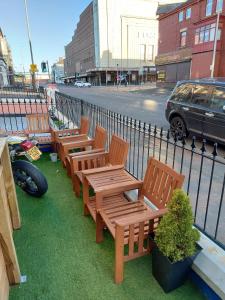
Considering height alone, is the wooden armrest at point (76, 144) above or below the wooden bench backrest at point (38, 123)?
below

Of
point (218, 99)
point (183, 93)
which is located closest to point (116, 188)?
point (218, 99)

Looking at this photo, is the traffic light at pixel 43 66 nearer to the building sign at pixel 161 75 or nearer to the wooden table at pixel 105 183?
the wooden table at pixel 105 183

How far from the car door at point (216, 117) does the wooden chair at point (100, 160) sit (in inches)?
119

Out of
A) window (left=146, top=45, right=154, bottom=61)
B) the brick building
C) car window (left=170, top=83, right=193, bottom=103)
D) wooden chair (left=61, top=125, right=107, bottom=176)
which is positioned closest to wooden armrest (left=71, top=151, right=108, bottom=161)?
wooden chair (left=61, top=125, right=107, bottom=176)

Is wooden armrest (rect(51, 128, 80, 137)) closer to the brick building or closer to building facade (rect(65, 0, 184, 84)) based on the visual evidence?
the brick building

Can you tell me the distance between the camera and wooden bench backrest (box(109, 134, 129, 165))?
3.24m

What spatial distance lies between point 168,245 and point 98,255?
0.99 m

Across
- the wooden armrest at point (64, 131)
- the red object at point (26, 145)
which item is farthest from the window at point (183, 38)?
the red object at point (26, 145)

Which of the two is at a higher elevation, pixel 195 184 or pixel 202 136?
pixel 202 136

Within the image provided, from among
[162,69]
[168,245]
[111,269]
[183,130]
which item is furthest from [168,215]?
[162,69]

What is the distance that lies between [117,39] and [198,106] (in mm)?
68561

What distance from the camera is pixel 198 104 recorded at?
19.1 ft

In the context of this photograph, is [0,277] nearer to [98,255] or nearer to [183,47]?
[98,255]

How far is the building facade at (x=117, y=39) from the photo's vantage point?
63000 millimetres
